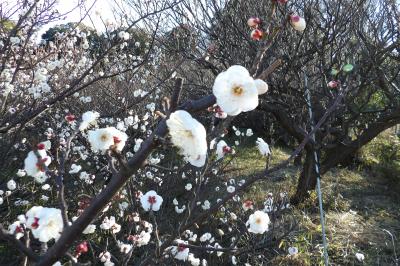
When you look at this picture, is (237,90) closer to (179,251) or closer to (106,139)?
(106,139)

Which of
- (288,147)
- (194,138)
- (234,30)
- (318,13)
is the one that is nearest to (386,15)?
(318,13)

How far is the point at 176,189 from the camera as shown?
627 centimetres

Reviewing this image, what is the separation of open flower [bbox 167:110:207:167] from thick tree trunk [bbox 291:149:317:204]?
15.8 feet

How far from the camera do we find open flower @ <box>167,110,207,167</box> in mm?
942

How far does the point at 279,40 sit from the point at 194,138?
15.1 ft

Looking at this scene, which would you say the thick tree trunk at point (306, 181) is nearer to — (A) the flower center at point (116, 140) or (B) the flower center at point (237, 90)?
(A) the flower center at point (116, 140)

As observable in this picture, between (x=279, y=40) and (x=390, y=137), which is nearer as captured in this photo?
(x=279, y=40)

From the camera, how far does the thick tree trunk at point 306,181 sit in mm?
5703

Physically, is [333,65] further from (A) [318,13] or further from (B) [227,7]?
(B) [227,7]

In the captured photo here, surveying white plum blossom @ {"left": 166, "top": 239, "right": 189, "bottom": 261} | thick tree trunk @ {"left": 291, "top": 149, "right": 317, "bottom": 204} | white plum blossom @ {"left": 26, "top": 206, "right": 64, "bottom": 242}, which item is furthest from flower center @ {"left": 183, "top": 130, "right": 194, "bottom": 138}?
thick tree trunk @ {"left": 291, "top": 149, "right": 317, "bottom": 204}

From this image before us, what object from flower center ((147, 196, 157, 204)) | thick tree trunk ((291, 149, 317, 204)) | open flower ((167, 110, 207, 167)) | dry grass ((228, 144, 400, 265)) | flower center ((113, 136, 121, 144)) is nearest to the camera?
open flower ((167, 110, 207, 167))

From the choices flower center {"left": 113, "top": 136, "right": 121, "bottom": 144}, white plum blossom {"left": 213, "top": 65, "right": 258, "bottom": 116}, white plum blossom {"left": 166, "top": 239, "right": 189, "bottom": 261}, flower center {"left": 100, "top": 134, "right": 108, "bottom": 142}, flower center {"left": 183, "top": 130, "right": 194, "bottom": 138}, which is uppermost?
white plum blossom {"left": 213, "top": 65, "right": 258, "bottom": 116}

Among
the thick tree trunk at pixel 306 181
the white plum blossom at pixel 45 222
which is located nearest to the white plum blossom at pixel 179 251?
the white plum blossom at pixel 45 222

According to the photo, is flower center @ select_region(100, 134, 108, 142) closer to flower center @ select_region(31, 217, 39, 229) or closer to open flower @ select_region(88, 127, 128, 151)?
open flower @ select_region(88, 127, 128, 151)
